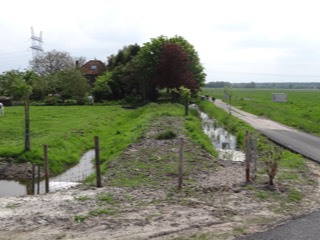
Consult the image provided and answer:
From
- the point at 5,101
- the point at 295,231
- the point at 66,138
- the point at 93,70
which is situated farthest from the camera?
the point at 93,70

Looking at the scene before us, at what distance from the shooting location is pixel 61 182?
528 inches

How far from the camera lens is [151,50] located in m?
51.9

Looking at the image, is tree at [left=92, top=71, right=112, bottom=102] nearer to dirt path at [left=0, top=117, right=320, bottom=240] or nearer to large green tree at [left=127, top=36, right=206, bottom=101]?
large green tree at [left=127, top=36, right=206, bottom=101]

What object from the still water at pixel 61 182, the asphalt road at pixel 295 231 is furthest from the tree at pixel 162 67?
the asphalt road at pixel 295 231

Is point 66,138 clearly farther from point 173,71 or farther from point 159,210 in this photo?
point 173,71

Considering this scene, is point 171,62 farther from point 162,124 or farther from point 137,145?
point 137,145

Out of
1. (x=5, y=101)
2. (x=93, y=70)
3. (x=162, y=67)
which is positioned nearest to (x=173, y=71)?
(x=162, y=67)

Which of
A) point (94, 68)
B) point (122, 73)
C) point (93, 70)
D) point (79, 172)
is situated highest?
point (94, 68)

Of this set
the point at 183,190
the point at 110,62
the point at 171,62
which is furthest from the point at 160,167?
the point at 110,62

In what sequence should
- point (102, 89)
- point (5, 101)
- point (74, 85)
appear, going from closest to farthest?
1. point (5, 101)
2. point (74, 85)
3. point (102, 89)

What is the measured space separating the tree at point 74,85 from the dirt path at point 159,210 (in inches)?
1643

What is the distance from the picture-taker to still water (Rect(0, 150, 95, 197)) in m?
13.2

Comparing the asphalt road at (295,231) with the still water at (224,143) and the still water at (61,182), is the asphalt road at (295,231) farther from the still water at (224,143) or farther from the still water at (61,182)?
the still water at (224,143)

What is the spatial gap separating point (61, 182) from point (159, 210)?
5.69 meters
